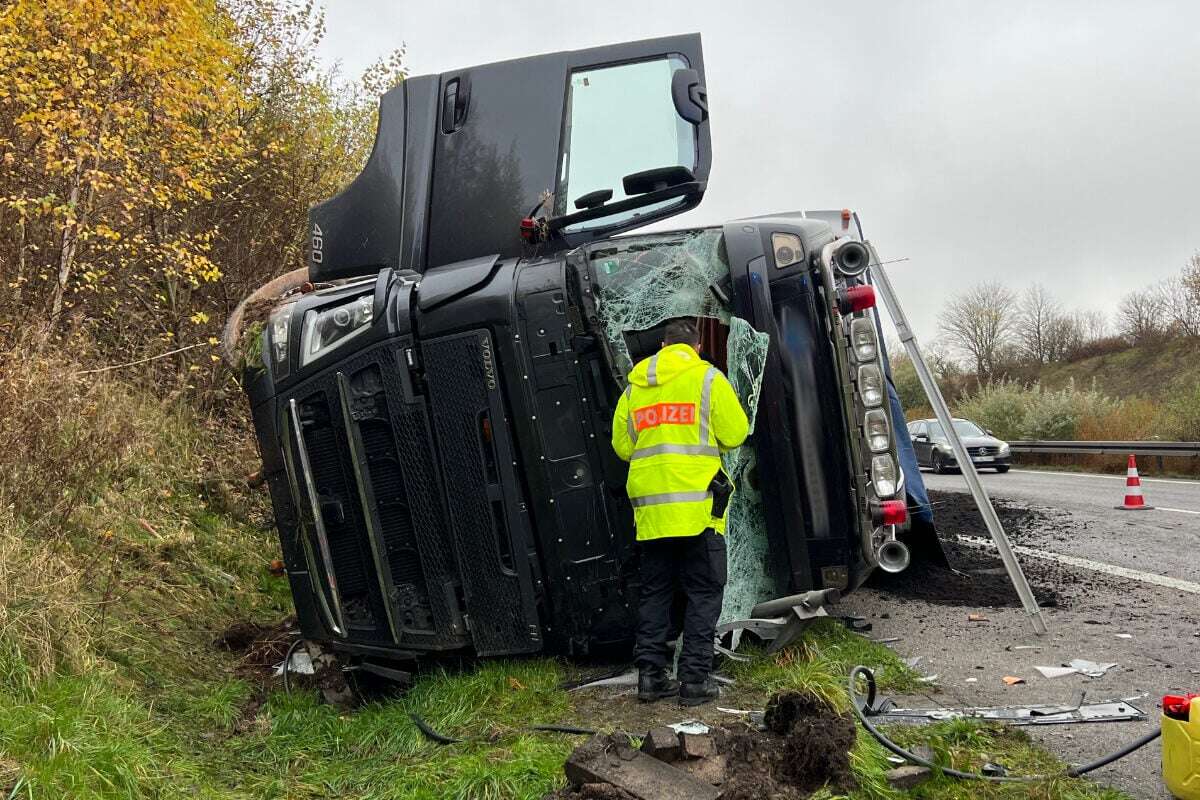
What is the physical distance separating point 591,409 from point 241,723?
2070mm

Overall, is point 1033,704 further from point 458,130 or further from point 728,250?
point 458,130

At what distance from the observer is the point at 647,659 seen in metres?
4.06

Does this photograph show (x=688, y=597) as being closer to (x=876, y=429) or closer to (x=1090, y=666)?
(x=876, y=429)

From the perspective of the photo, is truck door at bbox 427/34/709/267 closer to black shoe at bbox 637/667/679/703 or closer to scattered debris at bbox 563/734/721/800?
black shoe at bbox 637/667/679/703

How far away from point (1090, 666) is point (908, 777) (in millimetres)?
1941

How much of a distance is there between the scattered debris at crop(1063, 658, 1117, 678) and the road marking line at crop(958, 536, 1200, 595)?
2.11 m

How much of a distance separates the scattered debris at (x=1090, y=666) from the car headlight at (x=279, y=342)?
3679mm

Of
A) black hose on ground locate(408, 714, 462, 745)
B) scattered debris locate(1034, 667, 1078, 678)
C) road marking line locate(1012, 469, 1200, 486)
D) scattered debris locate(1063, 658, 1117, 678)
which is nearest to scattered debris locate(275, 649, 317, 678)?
black hose on ground locate(408, 714, 462, 745)

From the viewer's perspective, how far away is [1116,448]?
1888cm

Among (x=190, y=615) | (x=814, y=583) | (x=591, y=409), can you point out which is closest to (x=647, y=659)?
(x=814, y=583)

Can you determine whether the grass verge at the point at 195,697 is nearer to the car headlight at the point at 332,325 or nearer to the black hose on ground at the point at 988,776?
the black hose on ground at the point at 988,776

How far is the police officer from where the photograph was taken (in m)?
3.99

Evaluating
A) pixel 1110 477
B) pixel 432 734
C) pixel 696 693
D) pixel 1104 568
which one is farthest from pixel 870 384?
pixel 1110 477

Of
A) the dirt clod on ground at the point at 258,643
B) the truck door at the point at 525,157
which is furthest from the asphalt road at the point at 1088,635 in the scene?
the dirt clod on ground at the point at 258,643
